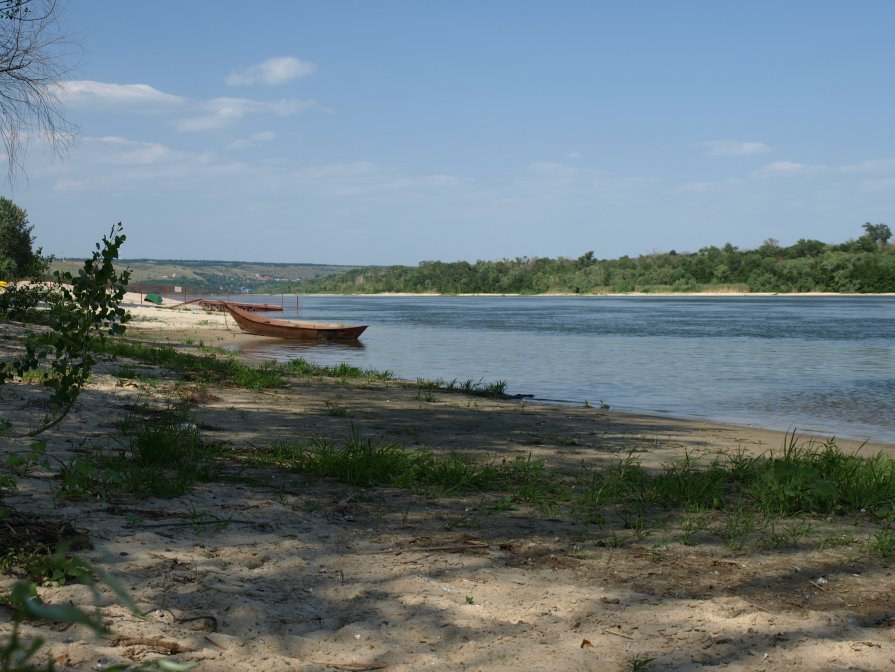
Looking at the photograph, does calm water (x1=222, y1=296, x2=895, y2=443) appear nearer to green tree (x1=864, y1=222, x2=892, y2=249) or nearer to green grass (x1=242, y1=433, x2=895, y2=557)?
green grass (x1=242, y1=433, x2=895, y2=557)

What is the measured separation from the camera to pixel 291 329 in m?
31.4

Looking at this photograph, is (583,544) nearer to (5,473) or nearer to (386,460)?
(386,460)

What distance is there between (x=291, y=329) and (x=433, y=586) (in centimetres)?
2815

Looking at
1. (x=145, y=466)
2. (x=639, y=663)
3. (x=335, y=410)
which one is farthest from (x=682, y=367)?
(x=639, y=663)

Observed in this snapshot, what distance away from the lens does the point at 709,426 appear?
1222 cm

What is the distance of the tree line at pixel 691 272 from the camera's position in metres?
122

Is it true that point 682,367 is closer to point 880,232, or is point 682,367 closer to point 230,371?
point 230,371

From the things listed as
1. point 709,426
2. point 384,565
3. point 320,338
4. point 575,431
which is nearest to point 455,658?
point 384,565

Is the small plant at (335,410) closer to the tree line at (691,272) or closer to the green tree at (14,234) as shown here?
the green tree at (14,234)

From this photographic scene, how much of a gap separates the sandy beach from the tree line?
130065 mm

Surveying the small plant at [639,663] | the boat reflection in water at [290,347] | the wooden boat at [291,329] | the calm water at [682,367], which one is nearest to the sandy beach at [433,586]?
the small plant at [639,663]

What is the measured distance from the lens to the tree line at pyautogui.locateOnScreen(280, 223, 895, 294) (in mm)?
121625

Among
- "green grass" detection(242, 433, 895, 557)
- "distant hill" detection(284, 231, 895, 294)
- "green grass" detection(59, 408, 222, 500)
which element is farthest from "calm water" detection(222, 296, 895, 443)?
"distant hill" detection(284, 231, 895, 294)

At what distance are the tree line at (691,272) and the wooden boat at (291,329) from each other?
110 metres
